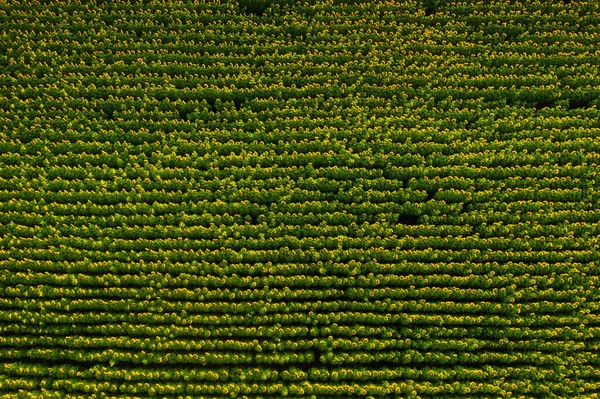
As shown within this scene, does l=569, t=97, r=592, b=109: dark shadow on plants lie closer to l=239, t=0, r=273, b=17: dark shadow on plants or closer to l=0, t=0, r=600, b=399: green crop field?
l=0, t=0, r=600, b=399: green crop field

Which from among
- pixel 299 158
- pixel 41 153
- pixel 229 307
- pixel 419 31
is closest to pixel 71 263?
pixel 41 153

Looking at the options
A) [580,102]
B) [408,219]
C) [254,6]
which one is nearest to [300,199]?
[408,219]

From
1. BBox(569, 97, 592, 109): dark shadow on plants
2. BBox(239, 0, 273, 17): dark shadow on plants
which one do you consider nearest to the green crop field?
BBox(569, 97, 592, 109): dark shadow on plants

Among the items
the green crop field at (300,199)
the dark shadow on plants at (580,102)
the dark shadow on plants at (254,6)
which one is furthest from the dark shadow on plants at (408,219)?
the dark shadow on plants at (254,6)

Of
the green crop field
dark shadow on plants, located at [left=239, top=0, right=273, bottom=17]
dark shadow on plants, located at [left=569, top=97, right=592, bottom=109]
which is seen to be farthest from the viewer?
dark shadow on plants, located at [left=239, top=0, right=273, bottom=17]

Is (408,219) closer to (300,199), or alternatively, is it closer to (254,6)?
(300,199)

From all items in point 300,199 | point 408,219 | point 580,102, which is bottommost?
point 408,219

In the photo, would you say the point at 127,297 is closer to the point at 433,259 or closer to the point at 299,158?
the point at 299,158

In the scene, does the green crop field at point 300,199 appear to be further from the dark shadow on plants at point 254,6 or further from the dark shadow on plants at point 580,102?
the dark shadow on plants at point 254,6

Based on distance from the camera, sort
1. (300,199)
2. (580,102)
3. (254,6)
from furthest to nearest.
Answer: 1. (254,6)
2. (580,102)
3. (300,199)
